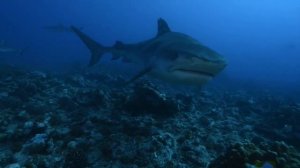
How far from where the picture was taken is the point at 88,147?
550cm

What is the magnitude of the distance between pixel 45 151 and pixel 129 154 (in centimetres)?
165

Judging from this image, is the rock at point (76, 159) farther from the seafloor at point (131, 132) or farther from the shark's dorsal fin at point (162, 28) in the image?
the shark's dorsal fin at point (162, 28)

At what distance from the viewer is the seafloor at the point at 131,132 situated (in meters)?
4.93

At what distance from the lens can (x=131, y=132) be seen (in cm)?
619

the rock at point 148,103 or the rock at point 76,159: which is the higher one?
the rock at point 148,103

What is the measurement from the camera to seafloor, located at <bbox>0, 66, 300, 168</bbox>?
493 centimetres

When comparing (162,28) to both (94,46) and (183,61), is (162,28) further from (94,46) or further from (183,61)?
(183,61)

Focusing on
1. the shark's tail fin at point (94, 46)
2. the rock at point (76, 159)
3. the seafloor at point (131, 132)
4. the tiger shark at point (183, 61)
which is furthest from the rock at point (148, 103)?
Answer: the shark's tail fin at point (94, 46)

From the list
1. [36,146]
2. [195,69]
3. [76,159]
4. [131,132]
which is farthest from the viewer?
[131,132]

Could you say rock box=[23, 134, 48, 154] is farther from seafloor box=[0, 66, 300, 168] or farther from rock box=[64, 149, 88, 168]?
rock box=[64, 149, 88, 168]

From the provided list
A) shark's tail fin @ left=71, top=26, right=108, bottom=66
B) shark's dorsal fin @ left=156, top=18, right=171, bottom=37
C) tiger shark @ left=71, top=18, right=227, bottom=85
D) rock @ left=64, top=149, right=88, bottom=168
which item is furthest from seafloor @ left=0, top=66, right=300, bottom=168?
shark's dorsal fin @ left=156, top=18, right=171, bottom=37

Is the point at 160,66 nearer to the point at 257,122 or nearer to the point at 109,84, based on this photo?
the point at 257,122

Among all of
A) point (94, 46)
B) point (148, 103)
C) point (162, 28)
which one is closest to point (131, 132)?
point (148, 103)

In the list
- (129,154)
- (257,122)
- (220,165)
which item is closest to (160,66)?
(129,154)
